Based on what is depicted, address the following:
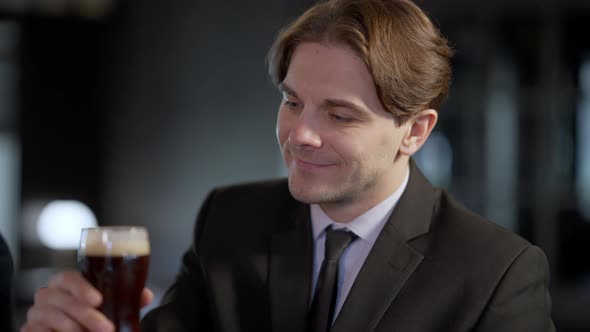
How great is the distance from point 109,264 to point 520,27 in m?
4.64

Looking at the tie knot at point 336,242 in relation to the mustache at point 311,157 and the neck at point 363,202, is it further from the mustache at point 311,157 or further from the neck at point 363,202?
the mustache at point 311,157

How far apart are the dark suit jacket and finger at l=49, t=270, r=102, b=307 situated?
1.83 feet

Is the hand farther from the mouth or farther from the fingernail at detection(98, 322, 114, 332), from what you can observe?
the mouth

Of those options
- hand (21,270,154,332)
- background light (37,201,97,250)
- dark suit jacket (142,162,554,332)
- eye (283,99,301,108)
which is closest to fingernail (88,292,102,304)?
hand (21,270,154,332)

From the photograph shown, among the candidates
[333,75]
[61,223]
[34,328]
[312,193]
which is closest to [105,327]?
[34,328]

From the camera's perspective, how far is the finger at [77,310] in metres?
1.24

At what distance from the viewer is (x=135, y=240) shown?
1284 mm

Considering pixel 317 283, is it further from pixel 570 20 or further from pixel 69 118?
pixel 69 118

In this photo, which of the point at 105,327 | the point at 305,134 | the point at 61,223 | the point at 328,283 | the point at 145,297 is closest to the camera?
the point at 105,327

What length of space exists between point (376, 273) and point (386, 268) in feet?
0.09

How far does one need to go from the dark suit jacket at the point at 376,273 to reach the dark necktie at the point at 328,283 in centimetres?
3

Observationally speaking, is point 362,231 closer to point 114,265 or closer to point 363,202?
point 363,202

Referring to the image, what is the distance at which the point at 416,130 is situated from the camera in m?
1.89

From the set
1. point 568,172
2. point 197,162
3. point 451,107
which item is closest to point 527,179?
point 568,172
